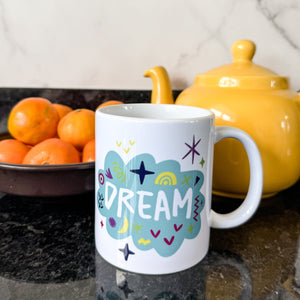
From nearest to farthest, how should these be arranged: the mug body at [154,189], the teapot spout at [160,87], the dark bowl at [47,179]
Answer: the mug body at [154,189]
the dark bowl at [47,179]
the teapot spout at [160,87]

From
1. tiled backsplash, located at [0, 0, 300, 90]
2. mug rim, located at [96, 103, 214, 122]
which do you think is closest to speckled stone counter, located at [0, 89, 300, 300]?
mug rim, located at [96, 103, 214, 122]

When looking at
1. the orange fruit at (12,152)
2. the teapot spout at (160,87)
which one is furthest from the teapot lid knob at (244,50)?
the orange fruit at (12,152)

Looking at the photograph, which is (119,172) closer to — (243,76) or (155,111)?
(155,111)

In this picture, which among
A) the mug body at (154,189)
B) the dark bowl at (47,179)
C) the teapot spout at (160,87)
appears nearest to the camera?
the mug body at (154,189)

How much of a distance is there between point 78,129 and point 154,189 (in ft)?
0.84

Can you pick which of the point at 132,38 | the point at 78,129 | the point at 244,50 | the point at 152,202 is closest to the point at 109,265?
the point at 152,202

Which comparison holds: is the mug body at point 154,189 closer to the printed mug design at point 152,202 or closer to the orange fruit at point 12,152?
the printed mug design at point 152,202

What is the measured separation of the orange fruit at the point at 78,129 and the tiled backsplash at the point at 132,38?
24cm

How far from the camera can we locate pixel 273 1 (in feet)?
2.27

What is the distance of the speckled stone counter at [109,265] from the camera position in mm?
334

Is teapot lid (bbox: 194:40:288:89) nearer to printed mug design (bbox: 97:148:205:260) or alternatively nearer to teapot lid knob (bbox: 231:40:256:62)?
teapot lid knob (bbox: 231:40:256:62)

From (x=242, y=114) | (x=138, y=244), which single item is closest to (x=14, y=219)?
(x=138, y=244)

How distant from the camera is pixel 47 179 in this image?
455 millimetres

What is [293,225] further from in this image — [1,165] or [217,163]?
[1,165]
